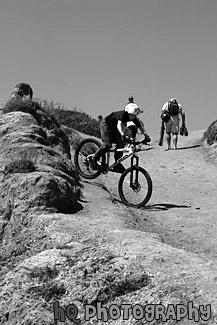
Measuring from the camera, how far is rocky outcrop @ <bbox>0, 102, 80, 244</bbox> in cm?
861

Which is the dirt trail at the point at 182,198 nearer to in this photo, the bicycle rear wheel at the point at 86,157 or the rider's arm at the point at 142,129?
the bicycle rear wheel at the point at 86,157

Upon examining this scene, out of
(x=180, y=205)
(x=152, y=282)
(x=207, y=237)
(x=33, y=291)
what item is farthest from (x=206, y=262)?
(x=180, y=205)

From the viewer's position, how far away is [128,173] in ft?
38.7

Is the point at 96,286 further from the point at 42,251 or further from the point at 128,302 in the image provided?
the point at 42,251

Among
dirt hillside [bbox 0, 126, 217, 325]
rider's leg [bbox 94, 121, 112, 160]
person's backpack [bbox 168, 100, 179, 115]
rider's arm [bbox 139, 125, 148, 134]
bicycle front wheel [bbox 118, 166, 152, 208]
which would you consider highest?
person's backpack [bbox 168, 100, 179, 115]

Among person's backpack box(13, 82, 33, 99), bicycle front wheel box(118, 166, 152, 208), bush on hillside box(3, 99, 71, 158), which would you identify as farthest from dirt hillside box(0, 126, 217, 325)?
person's backpack box(13, 82, 33, 99)

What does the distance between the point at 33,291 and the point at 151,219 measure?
4.15 m

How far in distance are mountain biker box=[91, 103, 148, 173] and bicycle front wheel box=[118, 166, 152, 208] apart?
34.1 inches

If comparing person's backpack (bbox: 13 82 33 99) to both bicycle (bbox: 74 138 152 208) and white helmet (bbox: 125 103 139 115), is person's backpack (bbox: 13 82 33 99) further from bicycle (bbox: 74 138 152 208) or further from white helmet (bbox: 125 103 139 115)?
white helmet (bbox: 125 103 139 115)

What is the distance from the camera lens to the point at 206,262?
21.1 ft

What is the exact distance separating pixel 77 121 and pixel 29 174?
18220mm

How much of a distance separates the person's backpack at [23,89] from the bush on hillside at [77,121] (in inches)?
140

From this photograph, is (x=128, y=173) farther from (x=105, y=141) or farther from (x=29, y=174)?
(x=29, y=174)

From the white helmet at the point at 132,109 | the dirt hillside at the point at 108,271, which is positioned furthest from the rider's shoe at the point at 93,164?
the dirt hillside at the point at 108,271
